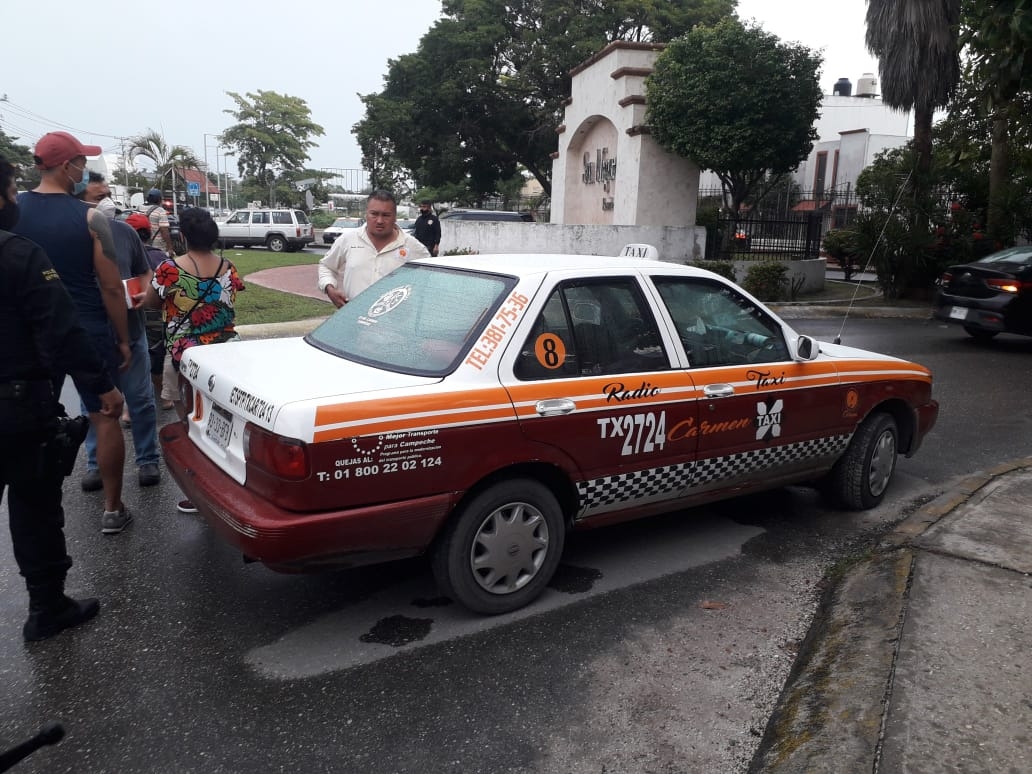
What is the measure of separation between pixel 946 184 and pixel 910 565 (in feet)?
53.8

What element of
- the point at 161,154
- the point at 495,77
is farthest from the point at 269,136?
the point at 495,77

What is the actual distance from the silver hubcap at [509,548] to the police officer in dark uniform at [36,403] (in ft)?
5.53

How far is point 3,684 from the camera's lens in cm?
311

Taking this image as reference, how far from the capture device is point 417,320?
12.6ft

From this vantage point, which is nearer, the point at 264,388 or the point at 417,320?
the point at 264,388

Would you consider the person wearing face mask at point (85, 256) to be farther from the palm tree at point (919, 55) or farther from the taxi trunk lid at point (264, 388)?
the palm tree at point (919, 55)

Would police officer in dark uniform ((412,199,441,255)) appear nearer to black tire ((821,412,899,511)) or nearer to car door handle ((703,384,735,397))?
black tire ((821,412,899,511))

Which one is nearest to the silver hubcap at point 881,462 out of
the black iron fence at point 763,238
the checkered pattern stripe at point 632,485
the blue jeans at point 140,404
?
the checkered pattern stripe at point 632,485

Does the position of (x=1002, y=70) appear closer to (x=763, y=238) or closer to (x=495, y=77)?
(x=763, y=238)

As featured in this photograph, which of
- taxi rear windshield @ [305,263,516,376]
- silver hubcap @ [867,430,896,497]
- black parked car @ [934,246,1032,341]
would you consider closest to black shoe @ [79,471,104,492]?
taxi rear windshield @ [305,263,516,376]

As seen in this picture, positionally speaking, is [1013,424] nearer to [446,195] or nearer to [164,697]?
[164,697]

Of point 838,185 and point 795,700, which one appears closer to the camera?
point 795,700

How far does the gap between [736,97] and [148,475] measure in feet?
47.3

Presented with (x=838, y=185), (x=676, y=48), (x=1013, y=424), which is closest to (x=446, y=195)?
Answer: (x=838, y=185)
